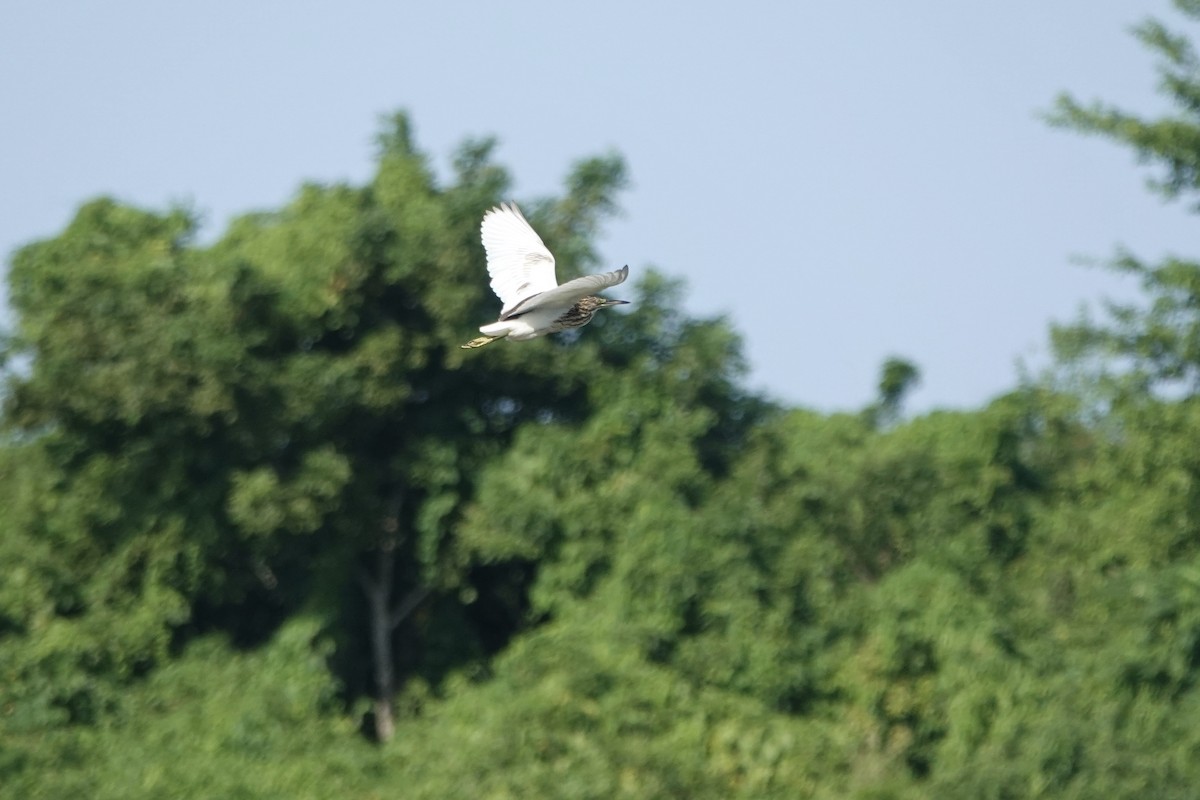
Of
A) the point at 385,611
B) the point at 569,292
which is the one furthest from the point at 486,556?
the point at 569,292

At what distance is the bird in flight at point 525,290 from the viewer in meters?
9.78

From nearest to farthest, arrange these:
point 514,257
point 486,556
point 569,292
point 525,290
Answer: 1. point 569,292
2. point 525,290
3. point 514,257
4. point 486,556

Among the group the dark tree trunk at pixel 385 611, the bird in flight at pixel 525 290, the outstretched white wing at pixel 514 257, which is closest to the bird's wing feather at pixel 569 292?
the bird in flight at pixel 525 290

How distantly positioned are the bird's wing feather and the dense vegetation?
4.62 metres

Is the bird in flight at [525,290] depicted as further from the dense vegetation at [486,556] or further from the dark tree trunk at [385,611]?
the dark tree trunk at [385,611]

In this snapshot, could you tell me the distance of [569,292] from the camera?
30.9ft

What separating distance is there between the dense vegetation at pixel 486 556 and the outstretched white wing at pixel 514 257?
4.21m

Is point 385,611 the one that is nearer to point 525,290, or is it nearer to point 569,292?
point 525,290

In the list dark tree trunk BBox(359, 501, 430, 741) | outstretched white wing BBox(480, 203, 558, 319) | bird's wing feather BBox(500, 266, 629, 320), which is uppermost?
outstretched white wing BBox(480, 203, 558, 319)

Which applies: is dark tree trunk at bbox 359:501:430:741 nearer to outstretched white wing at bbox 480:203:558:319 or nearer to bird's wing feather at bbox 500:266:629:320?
outstretched white wing at bbox 480:203:558:319

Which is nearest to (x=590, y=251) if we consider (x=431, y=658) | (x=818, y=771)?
(x=431, y=658)

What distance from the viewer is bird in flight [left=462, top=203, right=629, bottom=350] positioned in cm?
978

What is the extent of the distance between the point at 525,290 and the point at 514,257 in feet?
0.85

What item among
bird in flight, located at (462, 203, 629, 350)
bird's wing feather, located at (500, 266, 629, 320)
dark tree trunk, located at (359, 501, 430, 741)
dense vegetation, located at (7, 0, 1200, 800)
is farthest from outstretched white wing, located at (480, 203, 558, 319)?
dark tree trunk, located at (359, 501, 430, 741)
